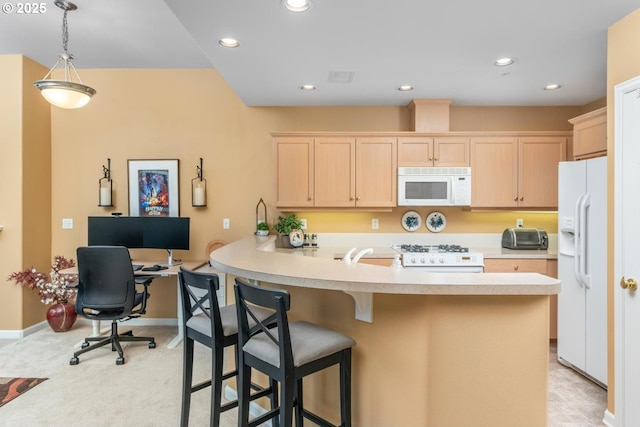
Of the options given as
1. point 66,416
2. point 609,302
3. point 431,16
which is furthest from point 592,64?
point 66,416

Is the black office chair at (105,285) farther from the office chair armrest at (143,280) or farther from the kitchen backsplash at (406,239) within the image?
the kitchen backsplash at (406,239)

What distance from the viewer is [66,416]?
239 cm

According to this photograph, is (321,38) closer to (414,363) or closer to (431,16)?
(431,16)

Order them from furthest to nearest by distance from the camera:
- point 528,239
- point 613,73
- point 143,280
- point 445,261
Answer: point 528,239, point 445,261, point 143,280, point 613,73

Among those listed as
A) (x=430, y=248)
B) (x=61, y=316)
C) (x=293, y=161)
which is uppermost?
(x=293, y=161)

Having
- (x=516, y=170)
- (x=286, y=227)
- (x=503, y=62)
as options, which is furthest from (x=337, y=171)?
(x=516, y=170)

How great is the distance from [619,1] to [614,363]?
2.09 metres

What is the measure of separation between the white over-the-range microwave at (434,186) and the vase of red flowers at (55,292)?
12.2 feet

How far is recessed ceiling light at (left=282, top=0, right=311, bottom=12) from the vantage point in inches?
80.3

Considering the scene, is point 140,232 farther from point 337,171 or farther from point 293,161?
point 337,171

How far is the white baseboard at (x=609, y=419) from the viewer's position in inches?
87.1

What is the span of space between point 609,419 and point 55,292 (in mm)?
4927

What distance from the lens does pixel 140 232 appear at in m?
3.97

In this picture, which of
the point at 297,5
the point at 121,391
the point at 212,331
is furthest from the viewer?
the point at 121,391
